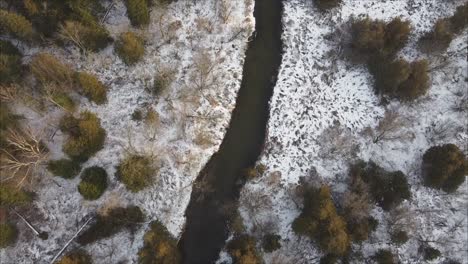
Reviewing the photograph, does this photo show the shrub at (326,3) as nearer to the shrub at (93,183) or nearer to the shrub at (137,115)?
the shrub at (137,115)

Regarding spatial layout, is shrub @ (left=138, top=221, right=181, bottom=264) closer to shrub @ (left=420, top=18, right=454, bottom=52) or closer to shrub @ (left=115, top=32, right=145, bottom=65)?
shrub @ (left=115, top=32, right=145, bottom=65)

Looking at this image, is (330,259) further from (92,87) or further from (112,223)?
(92,87)

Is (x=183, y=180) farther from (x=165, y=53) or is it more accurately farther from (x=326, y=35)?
(x=326, y=35)

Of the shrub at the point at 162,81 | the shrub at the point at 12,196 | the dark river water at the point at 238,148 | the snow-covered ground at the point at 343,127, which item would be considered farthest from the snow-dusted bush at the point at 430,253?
the shrub at the point at 12,196

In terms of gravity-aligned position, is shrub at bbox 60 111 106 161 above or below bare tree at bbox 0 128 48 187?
above

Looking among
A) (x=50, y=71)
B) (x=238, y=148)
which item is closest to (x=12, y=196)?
(x=50, y=71)

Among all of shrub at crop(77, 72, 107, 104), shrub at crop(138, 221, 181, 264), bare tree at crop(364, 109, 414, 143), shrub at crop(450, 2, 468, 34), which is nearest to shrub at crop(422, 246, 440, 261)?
bare tree at crop(364, 109, 414, 143)

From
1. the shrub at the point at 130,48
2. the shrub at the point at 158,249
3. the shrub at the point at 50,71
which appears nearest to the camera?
the shrub at the point at 158,249
